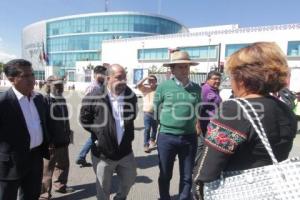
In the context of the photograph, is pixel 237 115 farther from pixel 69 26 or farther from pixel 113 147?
pixel 69 26

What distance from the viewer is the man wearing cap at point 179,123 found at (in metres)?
3.44

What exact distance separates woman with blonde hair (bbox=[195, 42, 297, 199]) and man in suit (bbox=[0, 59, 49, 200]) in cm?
184

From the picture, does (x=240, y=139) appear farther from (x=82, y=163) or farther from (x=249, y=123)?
(x=82, y=163)

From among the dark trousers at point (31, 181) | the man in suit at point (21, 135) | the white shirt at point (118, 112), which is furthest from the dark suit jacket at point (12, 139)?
the white shirt at point (118, 112)

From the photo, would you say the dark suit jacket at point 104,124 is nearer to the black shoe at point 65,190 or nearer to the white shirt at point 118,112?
the white shirt at point 118,112

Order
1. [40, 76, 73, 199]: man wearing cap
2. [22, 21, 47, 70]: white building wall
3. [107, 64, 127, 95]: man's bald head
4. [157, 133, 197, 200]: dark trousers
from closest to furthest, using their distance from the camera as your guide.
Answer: [107, 64, 127, 95]: man's bald head
[157, 133, 197, 200]: dark trousers
[40, 76, 73, 199]: man wearing cap
[22, 21, 47, 70]: white building wall

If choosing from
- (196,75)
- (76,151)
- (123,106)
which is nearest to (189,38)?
(196,75)

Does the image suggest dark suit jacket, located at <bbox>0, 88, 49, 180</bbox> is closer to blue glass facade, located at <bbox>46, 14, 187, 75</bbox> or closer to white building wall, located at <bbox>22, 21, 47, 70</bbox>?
blue glass facade, located at <bbox>46, 14, 187, 75</bbox>

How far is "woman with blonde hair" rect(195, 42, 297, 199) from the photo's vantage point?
150cm

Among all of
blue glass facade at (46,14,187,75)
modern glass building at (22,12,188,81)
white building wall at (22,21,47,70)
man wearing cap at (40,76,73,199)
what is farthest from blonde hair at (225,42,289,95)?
white building wall at (22,21,47,70)

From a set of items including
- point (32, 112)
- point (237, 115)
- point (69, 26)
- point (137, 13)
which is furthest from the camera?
point (69, 26)

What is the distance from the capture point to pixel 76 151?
21.3 feet

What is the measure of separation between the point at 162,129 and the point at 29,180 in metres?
1.63

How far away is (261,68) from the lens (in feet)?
5.12
